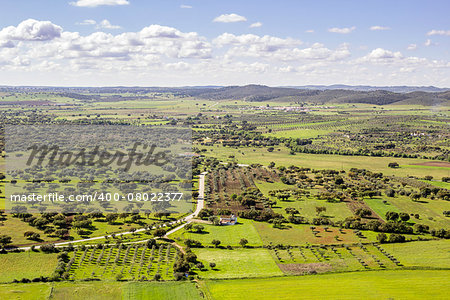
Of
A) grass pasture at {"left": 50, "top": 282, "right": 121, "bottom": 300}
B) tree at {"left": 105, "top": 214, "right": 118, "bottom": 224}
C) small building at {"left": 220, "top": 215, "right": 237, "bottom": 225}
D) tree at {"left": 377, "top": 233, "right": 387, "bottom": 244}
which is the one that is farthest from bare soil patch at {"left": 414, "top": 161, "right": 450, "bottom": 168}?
grass pasture at {"left": 50, "top": 282, "right": 121, "bottom": 300}

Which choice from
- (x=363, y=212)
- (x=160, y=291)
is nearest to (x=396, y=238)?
(x=363, y=212)

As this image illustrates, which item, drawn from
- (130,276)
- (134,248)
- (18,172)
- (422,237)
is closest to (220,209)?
(134,248)

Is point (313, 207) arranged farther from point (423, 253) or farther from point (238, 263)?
point (238, 263)

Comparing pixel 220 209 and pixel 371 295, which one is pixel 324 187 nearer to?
pixel 220 209

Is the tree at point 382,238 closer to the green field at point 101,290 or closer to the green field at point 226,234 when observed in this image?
the green field at point 226,234
